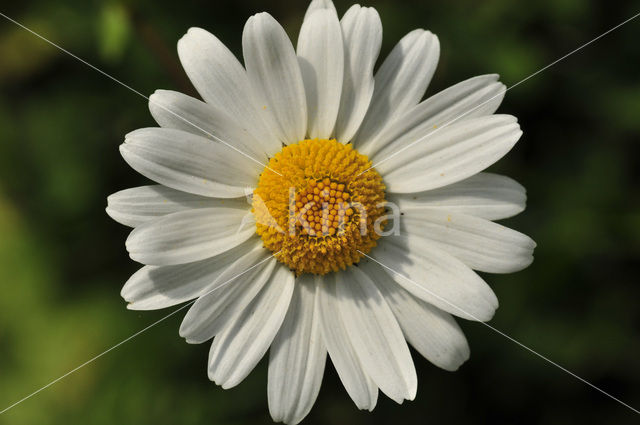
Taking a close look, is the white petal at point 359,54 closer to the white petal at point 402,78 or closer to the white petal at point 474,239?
the white petal at point 402,78

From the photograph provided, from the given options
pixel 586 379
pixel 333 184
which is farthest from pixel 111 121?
pixel 586 379

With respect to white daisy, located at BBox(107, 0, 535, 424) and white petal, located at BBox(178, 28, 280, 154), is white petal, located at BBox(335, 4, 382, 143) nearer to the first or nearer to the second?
white daisy, located at BBox(107, 0, 535, 424)

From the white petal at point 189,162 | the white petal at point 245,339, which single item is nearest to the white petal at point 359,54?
the white petal at point 189,162

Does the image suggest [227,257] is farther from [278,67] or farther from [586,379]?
[586,379]

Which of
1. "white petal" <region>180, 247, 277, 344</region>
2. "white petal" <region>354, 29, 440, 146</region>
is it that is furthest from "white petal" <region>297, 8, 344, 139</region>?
"white petal" <region>180, 247, 277, 344</region>

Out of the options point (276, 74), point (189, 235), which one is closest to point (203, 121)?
point (276, 74)

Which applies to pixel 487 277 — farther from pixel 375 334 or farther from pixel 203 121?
pixel 203 121
